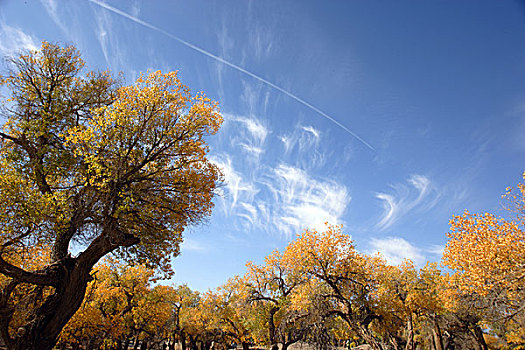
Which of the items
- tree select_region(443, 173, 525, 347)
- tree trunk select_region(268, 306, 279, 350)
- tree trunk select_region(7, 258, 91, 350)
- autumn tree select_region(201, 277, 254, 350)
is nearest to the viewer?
tree trunk select_region(7, 258, 91, 350)

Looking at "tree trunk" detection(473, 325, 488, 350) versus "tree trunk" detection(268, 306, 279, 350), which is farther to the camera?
"tree trunk" detection(473, 325, 488, 350)

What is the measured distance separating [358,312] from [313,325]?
11.7ft

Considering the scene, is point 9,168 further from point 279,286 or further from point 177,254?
point 279,286

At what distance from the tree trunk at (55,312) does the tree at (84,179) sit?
3 centimetres

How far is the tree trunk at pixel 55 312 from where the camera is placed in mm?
8883

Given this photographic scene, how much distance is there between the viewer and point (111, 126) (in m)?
10.4

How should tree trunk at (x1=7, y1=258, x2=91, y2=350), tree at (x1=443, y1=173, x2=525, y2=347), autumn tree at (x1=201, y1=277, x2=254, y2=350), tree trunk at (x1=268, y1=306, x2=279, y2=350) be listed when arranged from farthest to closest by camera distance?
autumn tree at (x1=201, y1=277, x2=254, y2=350), tree trunk at (x1=268, y1=306, x2=279, y2=350), tree at (x1=443, y1=173, x2=525, y2=347), tree trunk at (x1=7, y1=258, x2=91, y2=350)

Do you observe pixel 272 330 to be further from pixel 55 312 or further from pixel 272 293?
pixel 55 312

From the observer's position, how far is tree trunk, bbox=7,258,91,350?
29.1 ft

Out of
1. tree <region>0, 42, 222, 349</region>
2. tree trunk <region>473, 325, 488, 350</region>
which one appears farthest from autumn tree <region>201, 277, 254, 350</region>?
tree trunk <region>473, 325, 488, 350</region>

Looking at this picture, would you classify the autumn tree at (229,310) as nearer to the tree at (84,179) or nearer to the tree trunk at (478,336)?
the tree at (84,179)

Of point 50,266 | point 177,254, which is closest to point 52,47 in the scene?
point 50,266

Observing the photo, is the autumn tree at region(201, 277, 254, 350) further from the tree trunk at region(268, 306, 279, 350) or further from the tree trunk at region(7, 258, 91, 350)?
the tree trunk at region(7, 258, 91, 350)

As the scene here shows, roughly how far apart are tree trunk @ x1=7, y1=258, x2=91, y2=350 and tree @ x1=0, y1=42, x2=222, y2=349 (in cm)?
3
